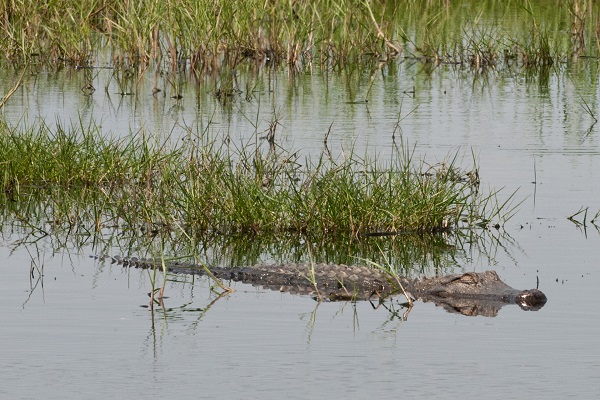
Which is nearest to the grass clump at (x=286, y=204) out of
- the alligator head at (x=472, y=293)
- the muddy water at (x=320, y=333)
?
the muddy water at (x=320, y=333)

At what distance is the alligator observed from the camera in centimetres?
757

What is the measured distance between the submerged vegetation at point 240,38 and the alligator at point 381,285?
29.9ft

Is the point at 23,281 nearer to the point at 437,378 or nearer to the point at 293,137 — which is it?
the point at 437,378

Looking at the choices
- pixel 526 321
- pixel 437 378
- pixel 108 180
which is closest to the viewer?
pixel 437 378

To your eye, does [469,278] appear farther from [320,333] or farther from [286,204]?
[286,204]

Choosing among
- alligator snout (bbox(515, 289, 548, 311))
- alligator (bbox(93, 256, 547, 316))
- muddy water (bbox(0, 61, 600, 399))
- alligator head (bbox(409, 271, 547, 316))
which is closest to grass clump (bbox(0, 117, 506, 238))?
muddy water (bbox(0, 61, 600, 399))

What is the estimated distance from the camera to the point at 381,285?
7.90 m

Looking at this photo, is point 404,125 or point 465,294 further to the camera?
point 404,125

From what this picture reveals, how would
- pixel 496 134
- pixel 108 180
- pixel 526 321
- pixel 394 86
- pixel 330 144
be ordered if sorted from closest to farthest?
pixel 526 321
pixel 108 180
pixel 330 144
pixel 496 134
pixel 394 86

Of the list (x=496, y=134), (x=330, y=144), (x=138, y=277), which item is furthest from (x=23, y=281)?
(x=496, y=134)

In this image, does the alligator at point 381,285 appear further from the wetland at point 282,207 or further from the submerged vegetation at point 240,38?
the submerged vegetation at point 240,38

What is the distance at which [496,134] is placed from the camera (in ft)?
44.7

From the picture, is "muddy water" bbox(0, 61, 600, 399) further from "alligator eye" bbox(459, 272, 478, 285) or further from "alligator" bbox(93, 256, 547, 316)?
"alligator eye" bbox(459, 272, 478, 285)

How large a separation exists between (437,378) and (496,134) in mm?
7943
